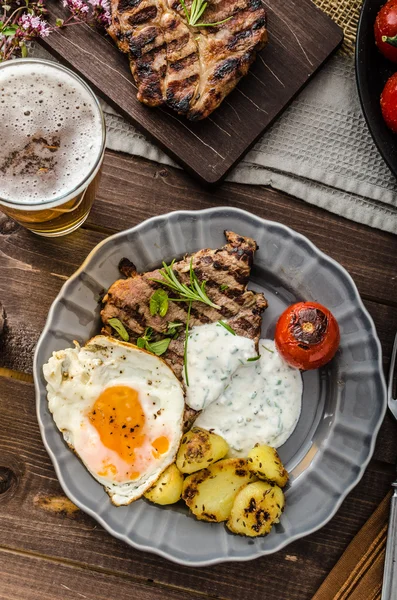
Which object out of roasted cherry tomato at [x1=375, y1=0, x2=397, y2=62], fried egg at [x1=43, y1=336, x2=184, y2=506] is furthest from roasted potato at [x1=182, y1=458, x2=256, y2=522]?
roasted cherry tomato at [x1=375, y1=0, x2=397, y2=62]

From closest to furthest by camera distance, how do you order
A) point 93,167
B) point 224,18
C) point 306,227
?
point 93,167 < point 224,18 < point 306,227

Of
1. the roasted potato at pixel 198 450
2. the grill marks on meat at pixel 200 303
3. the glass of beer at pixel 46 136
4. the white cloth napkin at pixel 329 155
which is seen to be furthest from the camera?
the white cloth napkin at pixel 329 155

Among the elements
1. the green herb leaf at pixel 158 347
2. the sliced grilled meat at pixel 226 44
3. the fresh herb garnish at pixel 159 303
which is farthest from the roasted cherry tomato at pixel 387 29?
the green herb leaf at pixel 158 347

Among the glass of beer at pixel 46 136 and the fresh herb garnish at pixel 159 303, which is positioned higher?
the glass of beer at pixel 46 136

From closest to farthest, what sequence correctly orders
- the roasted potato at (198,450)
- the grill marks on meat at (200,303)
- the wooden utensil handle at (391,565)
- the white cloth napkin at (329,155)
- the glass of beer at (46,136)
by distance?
the glass of beer at (46,136), the roasted potato at (198,450), the grill marks on meat at (200,303), the wooden utensil handle at (391,565), the white cloth napkin at (329,155)

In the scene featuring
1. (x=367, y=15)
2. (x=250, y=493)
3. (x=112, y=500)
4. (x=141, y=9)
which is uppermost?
(x=367, y=15)

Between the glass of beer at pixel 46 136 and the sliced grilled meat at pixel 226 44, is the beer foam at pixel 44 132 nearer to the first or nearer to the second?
the glass of beer at pixel 46 136

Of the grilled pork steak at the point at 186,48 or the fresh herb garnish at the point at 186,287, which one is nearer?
the fresh herb garnish at the point at 186,287

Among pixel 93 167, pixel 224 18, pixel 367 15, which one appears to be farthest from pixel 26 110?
pixel 367 15

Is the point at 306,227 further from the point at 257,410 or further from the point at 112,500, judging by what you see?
the point at 112,500
